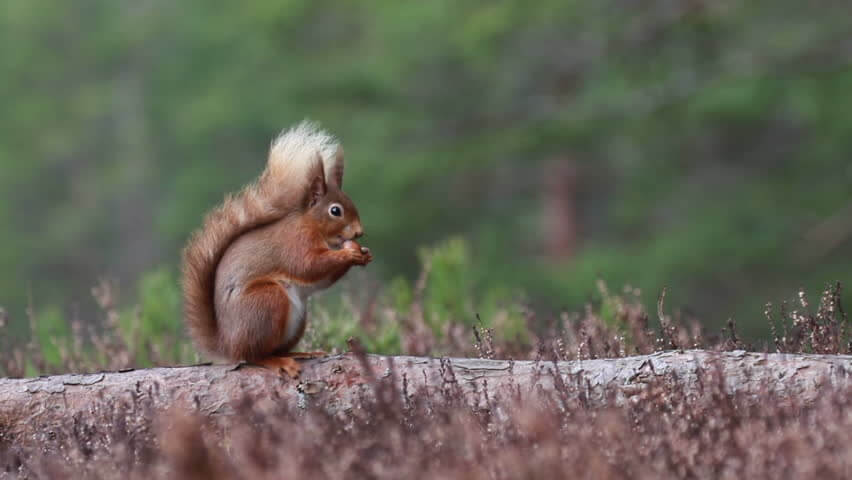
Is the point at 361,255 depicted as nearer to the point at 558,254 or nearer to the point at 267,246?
the point at 267,246

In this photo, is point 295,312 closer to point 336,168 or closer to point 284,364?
point 284,364

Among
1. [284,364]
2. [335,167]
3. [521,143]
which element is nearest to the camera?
[284,364]

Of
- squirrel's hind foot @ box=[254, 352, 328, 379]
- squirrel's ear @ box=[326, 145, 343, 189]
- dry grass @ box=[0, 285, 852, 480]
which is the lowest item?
dry grass @ box=[0, 285, 852, 480]

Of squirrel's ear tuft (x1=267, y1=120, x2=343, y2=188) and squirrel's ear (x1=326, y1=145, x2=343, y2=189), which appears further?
squirrel's ear (x1=326, y1=145, x2=343, y2=189)

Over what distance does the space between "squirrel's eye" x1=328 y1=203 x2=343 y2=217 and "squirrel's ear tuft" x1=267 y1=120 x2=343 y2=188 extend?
12 cm

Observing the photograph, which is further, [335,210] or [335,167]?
[335,167]

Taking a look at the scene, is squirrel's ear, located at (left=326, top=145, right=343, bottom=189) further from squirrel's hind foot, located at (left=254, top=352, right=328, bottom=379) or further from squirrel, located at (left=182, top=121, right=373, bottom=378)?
squirrel's hind foot, located at (left=254, top=352, right=328, bottom=379)

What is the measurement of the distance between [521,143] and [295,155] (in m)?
10.4

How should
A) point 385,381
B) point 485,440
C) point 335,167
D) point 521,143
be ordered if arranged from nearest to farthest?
point 485,440 < point 385,381 < point 335,167 < point 521,143

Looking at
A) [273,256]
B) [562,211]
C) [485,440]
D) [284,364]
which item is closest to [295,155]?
[273,256]

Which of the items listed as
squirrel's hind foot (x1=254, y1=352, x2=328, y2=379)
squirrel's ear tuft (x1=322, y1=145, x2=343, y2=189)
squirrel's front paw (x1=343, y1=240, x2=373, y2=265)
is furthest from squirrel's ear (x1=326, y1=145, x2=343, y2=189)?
squirrel's hind foot (x1=254, y1=352, x2=328, y2=379)

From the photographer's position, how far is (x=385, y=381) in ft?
12.1

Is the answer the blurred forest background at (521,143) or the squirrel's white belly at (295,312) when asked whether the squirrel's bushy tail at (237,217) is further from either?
the blurred forest background at (521,143)

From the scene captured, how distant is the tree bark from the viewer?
139 inches
